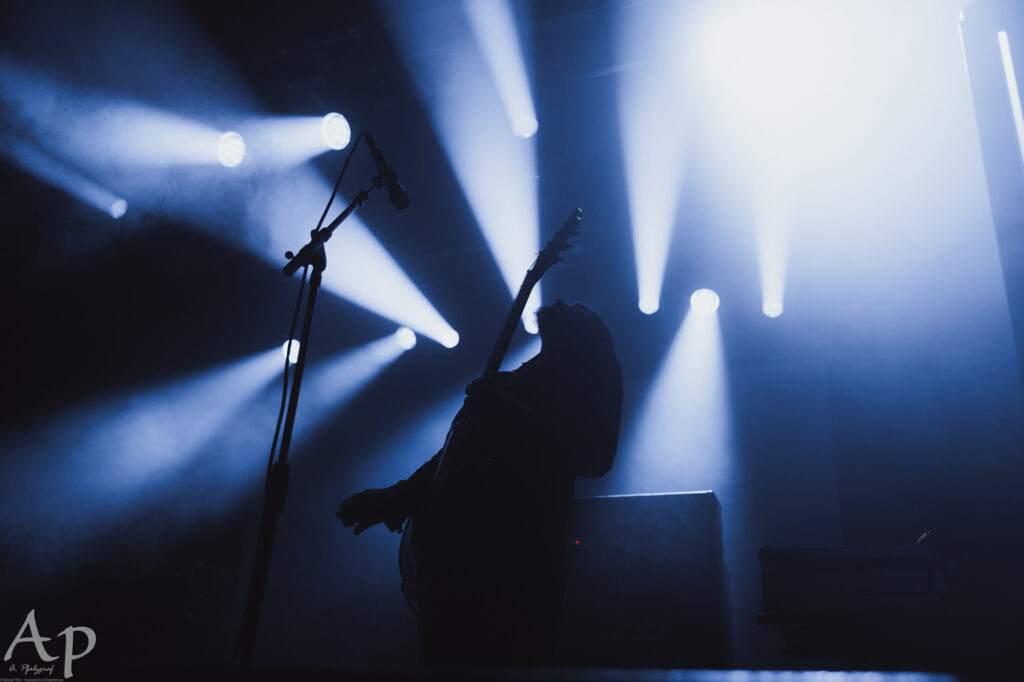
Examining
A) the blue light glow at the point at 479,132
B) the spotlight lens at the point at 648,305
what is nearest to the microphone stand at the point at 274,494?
the blue light glow at the point at 479,132

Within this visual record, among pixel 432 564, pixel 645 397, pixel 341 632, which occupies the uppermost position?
pixel 645 397

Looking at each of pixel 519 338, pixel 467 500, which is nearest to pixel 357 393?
pixel 519 338

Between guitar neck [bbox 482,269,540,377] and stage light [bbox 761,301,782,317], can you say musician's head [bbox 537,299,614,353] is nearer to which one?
guitar neck [bbox 482,269,540,377]

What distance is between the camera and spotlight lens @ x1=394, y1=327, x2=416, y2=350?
5.16 meters

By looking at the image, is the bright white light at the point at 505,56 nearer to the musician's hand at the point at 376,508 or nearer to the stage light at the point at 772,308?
the stage light at the point at 772,308

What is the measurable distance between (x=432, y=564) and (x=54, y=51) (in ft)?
9.54

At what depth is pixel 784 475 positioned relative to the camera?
14.1 feet

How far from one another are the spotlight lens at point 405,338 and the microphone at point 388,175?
9.66 feet

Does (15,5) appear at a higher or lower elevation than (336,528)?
higher

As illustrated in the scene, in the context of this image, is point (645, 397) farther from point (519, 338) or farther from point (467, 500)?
point (467, 500)

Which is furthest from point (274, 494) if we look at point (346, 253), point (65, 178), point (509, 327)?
point (346, 253)

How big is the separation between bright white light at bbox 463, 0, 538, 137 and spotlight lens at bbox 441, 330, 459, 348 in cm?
182

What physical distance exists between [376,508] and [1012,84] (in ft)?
5.31

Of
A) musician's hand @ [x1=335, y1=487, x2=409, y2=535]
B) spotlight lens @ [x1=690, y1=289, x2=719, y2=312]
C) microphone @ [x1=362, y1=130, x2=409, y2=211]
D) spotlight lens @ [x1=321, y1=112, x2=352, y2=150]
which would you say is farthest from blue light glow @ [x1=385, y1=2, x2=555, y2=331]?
musician's hand @ [x1=335, y1=487, x2=409, y2=535]
